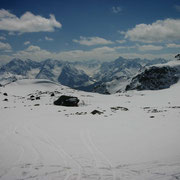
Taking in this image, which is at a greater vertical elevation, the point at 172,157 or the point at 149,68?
the point at 149,68

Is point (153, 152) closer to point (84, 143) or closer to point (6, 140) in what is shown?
point (84, 143)

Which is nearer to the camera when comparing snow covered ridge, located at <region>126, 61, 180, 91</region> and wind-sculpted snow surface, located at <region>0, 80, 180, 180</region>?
wind-sculpted snow surface, located at <region>0, 80, 180, 180</region>

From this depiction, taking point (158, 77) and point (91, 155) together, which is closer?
point (91, 155)

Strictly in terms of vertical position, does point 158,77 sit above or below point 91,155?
above

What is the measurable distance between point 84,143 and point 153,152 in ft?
15.1

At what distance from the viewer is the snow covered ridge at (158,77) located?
13975cm

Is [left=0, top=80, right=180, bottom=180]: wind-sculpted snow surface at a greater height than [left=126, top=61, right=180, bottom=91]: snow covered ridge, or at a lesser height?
lesser

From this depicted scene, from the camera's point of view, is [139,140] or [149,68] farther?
[149,68]

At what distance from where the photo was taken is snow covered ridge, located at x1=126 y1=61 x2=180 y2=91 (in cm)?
13975

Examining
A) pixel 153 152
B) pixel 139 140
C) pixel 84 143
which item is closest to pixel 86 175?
pixel 84 143

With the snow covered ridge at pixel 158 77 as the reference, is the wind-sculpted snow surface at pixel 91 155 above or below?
below

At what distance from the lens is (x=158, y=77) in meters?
146

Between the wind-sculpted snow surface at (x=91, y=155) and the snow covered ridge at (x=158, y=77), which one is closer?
the wind-sculpted snow surface at (x=91, y=155)

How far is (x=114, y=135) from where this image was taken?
1281 centimetres
